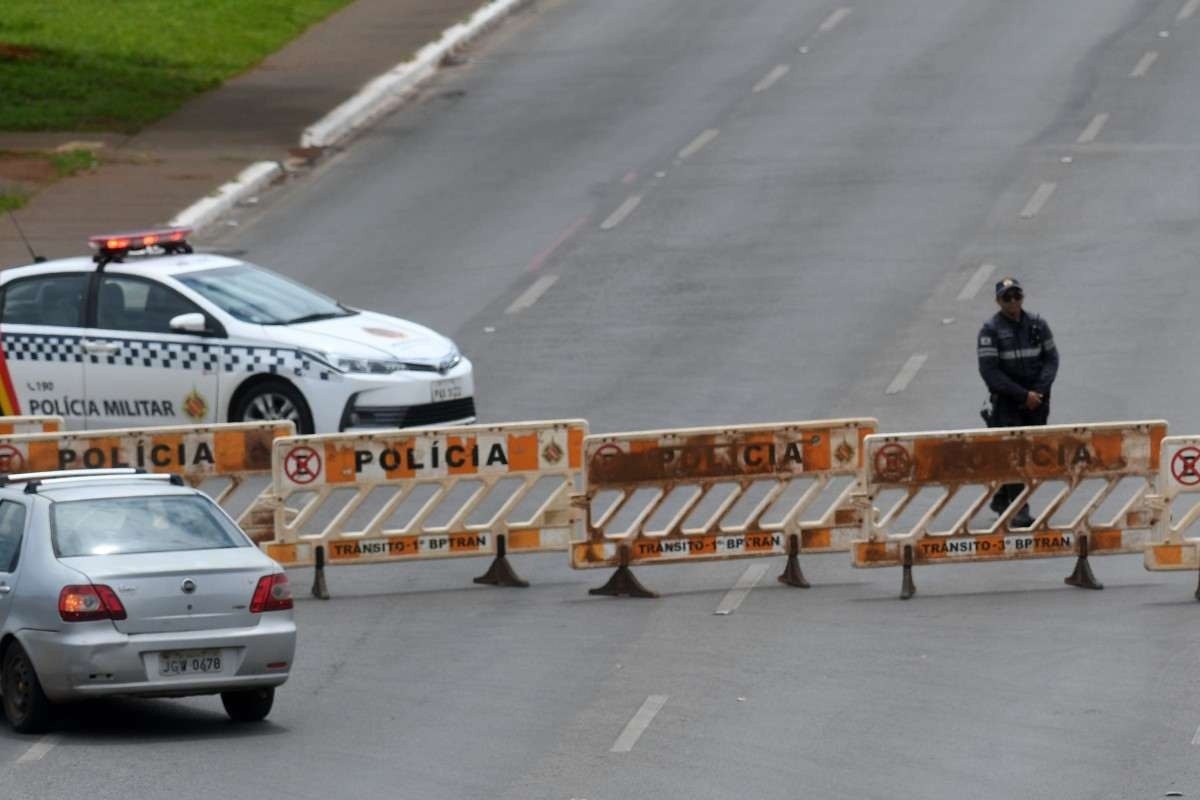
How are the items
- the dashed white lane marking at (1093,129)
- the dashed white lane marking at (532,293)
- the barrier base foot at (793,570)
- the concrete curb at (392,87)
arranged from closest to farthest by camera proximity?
the barrier base foot at (793,570) → the dashed white lane marking at (532,293) → the dashed white lane marking at (1093,129) → the concrete curb at (392,87)

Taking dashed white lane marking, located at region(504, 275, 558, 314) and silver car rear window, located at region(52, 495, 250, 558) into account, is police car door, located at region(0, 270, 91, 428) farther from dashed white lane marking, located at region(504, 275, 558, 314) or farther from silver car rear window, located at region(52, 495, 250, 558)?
silver car rear window, located at region(52, 495, 250, 558)

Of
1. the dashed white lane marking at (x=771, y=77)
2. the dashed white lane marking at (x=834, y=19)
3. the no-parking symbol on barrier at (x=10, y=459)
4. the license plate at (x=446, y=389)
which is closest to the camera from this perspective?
the no-parking symbol on barrier at (x=10, y=459)

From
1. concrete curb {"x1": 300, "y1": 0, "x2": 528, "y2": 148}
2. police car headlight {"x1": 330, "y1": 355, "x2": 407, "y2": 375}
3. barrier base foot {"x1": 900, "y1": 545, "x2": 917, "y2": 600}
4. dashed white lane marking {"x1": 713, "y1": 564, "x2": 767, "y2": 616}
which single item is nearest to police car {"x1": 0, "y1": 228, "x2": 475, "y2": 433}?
police car headlight {"x1": 330, "y1": 355, "x2": 407, "y2": 375}

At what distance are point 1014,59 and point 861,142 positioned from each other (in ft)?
16.1

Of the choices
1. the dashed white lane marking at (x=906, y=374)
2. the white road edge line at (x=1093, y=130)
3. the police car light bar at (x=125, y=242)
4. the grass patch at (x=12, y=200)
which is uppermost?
the police car light bar at (x=125, y=242)

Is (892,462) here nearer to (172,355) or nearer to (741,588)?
(741,588)

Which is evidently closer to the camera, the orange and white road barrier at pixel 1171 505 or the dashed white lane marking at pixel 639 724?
the dashed white lane marking at pixel 639 724

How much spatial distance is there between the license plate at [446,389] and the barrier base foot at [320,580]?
3525 mm

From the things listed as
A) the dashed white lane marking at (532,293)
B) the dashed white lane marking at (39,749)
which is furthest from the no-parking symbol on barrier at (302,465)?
the dashed white lane marking at (532,293)

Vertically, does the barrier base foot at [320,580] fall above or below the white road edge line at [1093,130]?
below

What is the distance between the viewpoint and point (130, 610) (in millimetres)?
12797

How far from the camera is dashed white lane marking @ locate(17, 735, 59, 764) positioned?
1248 cm

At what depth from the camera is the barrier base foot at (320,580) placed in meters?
16.7

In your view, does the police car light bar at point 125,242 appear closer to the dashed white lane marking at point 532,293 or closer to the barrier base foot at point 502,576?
the dashed white lane marking at point 532,293
